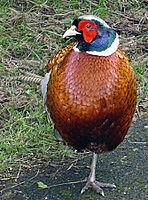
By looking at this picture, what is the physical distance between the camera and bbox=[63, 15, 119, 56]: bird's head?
418cm

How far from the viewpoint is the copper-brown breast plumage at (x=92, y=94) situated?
13.8 feet

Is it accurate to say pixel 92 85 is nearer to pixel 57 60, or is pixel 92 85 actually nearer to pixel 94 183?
pixel 57 60

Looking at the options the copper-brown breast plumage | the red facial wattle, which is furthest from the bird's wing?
the red facial wattle

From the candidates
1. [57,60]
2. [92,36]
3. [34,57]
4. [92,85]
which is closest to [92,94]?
[92,85]

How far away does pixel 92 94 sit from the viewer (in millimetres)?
4199

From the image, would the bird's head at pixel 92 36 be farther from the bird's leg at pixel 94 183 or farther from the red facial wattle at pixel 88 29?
the bird's leg at pixel 94 183

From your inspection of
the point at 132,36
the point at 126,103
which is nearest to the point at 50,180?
the point at 126,103

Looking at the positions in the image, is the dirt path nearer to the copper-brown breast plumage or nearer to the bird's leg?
the bird's leg

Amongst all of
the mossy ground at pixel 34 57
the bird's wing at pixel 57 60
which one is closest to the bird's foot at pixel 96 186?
the mossy ground at pixel 34 57

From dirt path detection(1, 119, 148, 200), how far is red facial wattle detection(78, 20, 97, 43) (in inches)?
43.9

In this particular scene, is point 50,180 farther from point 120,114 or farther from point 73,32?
point 73,32

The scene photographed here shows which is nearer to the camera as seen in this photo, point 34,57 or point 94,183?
point 94,183

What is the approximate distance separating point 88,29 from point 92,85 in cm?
34

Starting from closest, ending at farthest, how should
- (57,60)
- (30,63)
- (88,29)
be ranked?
(88,29), (57,60), (30,63)
